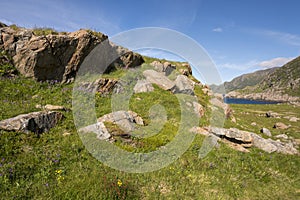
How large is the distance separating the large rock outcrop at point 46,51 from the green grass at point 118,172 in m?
3.95

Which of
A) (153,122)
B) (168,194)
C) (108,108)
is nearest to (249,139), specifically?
(153,122)

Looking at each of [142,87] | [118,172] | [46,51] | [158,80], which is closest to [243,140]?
[118,172]

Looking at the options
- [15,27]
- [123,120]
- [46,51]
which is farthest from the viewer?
[15,27]

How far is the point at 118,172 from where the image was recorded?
888cm

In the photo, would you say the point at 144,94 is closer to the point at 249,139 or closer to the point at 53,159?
the point at 249,139

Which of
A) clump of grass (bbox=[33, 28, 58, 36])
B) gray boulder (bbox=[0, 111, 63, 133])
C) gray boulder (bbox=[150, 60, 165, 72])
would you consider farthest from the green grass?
gray boulder (bbox=[150, 60, 165, 72])

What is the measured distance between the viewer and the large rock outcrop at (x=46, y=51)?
17.9 m

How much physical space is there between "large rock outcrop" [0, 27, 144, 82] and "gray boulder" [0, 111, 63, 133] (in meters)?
8.42

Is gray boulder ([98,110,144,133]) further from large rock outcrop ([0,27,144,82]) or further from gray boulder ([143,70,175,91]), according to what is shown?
gray boulder ([143,70,175,91])

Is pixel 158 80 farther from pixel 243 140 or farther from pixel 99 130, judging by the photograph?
pixel 99 130

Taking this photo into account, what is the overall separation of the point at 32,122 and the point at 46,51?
1063 cm

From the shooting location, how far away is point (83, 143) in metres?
10.5

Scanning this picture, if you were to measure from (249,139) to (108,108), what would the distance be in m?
12.3

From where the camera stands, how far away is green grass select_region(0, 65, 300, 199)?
7.20 meters
